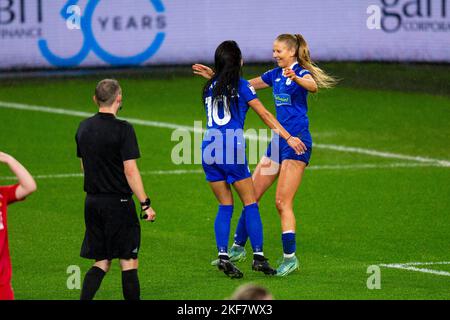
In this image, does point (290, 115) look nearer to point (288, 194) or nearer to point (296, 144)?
point (296, 144)

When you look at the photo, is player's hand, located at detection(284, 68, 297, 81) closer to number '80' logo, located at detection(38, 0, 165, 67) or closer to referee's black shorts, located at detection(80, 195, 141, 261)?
referee's black shorts, located at detection(80, 195, 141, 261)

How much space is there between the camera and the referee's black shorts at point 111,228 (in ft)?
31.9

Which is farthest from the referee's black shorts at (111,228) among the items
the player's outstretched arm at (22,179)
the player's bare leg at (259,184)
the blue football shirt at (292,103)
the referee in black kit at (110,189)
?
the blue football shirt at (292,103)

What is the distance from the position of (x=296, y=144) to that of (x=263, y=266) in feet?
4.09

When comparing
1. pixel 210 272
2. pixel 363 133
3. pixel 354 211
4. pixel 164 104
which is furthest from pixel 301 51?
pixel 164 104

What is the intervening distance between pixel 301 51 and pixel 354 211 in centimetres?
393

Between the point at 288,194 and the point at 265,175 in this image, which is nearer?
the point at 288,194

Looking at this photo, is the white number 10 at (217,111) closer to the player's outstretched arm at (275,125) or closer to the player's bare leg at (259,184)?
the player's outstretched arm at (275,125)

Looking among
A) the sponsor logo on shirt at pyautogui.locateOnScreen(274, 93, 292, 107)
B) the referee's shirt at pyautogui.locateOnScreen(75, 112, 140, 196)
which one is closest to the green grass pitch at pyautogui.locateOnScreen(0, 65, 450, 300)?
the referee's shirt at pyautogui.locateOnScreen(75, 112, 140, 196)

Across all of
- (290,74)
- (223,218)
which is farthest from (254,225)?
(290,74)

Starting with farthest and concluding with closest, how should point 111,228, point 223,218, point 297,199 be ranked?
point 297,199, point 223,218, point 111,228

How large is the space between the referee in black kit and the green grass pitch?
100 centimetres

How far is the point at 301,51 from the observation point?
39.3 ft

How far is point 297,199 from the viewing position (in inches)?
643
